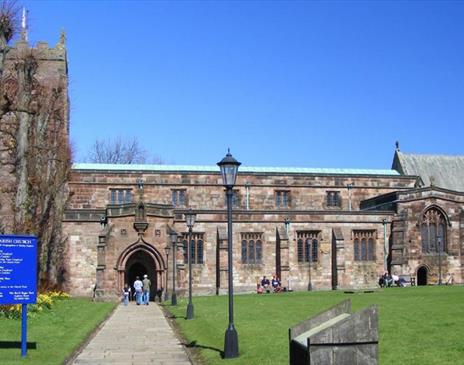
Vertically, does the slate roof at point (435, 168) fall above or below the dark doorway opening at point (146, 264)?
above

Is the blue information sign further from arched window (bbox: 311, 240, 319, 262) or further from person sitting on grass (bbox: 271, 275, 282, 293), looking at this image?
arched window (bbox: 311, 240, 319, 262)

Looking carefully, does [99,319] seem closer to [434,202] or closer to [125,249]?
[125,249]

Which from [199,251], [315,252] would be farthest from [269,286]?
[199,251]

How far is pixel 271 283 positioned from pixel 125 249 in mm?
10526

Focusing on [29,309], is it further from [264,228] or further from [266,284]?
[264,228]

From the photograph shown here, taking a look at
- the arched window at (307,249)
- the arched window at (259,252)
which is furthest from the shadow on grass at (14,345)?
the arched window at (307,249)

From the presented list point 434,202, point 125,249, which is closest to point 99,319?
point 125,249

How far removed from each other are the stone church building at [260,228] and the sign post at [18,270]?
2521cm

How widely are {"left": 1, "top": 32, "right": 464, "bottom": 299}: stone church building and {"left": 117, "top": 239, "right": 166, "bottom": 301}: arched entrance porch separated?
0.07 meters

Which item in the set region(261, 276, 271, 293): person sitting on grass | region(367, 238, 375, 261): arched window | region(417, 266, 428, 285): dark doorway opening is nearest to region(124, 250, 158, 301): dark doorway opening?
region(261, 276, 271, 293): person sitting on grass

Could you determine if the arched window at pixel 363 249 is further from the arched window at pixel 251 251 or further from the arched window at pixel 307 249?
the arched window at pixel 251 251

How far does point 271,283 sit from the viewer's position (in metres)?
45.2

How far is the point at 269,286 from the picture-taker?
4494 centimetres

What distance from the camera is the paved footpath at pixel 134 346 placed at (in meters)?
14.6
